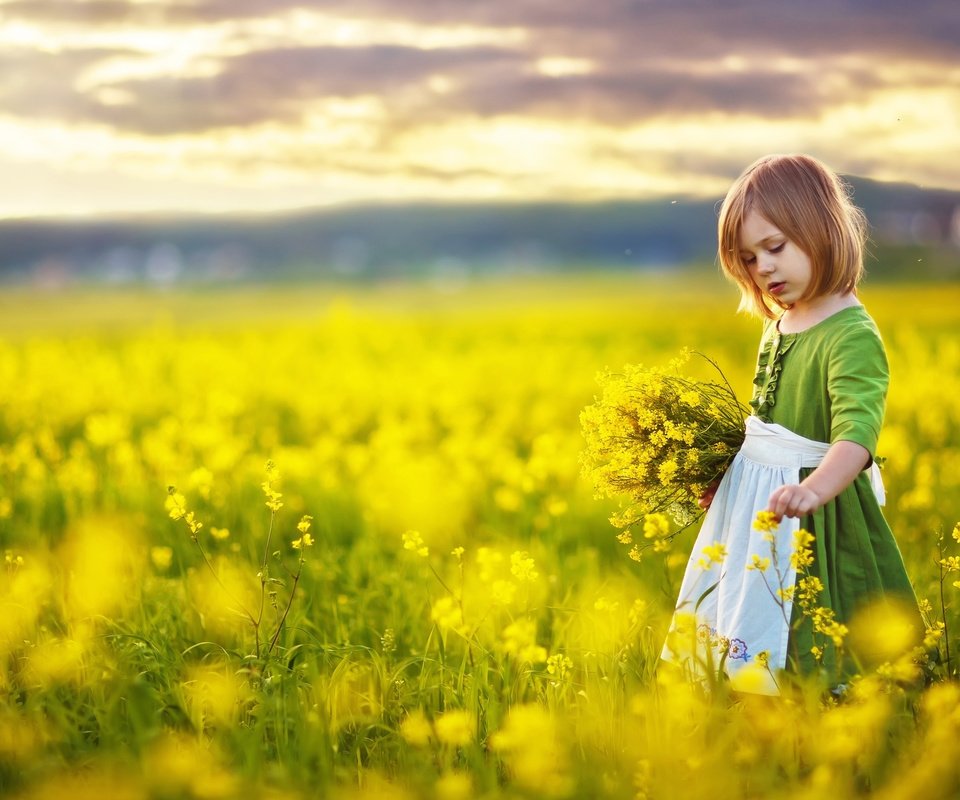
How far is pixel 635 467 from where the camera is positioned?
3049 millimetres

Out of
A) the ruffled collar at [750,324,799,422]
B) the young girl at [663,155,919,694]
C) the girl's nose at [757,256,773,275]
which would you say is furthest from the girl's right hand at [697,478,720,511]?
the girl's nose at [757,256,773,275]

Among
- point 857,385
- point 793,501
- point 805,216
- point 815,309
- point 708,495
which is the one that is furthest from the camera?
point 708,495

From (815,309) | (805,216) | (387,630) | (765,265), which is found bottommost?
(387,630)

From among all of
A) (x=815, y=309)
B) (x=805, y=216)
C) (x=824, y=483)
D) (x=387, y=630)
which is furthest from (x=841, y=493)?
(x=387, y=630)

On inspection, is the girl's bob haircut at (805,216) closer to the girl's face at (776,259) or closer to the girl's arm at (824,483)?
the girl's face at (776,259)

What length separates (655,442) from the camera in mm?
3018

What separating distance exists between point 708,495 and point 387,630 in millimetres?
1151

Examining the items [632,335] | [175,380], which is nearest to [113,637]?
[175,380]

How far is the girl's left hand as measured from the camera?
2.59 meters

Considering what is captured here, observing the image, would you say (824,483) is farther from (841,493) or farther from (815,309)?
(815,309)

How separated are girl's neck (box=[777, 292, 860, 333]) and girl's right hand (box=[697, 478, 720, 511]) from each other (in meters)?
0.55

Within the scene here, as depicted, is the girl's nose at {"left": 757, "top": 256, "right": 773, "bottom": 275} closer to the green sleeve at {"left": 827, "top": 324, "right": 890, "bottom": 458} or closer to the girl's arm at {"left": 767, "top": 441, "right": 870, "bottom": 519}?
the green sleeve at {"left": 827, "top": 324, "right": 890, "bottom": 458}

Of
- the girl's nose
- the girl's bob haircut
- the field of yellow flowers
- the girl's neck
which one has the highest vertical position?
the girl's bob haircut

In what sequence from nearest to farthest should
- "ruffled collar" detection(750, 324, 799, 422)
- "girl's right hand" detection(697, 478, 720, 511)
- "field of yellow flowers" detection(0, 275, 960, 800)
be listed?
"field of yellow flowers" detection(0, 275, 960, 800)
"ruffled collar" detection(750, 324, 799, 422)
"girl's right hand" detection(697, 478, 720, 511)
